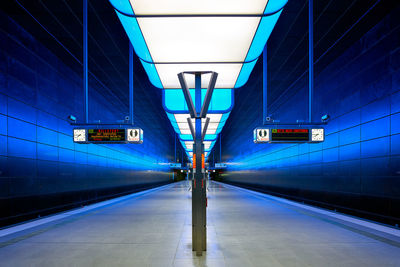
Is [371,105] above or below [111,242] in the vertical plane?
above

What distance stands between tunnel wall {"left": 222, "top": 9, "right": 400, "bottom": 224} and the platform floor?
167 centimetres

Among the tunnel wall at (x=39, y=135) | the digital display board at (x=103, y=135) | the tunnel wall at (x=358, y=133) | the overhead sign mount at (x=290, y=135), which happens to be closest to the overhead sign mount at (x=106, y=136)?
the digital display board at (x=103, y=135)

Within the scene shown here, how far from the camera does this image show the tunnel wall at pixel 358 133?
306 inches

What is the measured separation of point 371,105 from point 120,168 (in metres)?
16.1

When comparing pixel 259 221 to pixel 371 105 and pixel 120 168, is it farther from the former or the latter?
pixel 120 168

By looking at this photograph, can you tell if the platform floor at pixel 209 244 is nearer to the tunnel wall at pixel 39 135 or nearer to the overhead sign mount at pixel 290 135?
the tunnel wall at pixel 39 135

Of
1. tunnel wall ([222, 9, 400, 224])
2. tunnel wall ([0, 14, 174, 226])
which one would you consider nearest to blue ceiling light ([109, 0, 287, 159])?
tunnel wall ([222, 9, 400, 224])

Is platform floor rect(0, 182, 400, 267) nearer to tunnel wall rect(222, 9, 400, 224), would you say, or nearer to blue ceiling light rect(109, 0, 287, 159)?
tunnel wall rect(222, 9, 400, 224)

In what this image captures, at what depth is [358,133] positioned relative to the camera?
9.47 m

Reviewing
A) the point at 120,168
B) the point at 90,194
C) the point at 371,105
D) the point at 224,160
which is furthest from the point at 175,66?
the point at 224,160

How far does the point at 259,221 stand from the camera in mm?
9055

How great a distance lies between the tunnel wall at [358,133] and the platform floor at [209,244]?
1672 mm

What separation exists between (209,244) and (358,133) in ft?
21.7

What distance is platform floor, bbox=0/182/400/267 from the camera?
5082 millimetres
